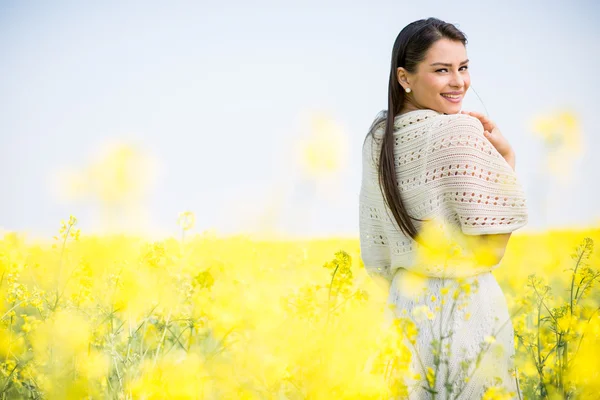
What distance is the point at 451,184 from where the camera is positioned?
1964mm

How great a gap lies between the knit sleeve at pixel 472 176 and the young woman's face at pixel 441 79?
193 mm

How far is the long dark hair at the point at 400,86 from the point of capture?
204 cm

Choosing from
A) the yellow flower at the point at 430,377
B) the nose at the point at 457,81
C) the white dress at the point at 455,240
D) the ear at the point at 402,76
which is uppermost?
the ear at the point at 402,76

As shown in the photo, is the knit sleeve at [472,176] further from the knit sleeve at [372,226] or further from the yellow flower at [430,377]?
the yellow flower at [430,377]

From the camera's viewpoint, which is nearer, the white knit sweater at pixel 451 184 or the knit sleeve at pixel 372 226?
the white knit sweater at pixel 451 184

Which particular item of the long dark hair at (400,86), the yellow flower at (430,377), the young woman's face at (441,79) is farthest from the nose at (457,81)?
the yellow flower at (430,377)

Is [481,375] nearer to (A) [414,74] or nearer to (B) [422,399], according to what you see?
(B) [422,399]

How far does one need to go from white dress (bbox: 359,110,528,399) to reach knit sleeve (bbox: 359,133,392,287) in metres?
0.15

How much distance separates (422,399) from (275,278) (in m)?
1.83

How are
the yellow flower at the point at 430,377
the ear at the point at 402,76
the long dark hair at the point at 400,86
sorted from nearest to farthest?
the yellow flower at the point at 430,377, the long dark hair at the point at 400,86, the ear at the point at 402,76

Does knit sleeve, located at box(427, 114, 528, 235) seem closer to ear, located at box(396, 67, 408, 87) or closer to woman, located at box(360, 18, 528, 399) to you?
woman, located at box(360, 18, 528, 399)

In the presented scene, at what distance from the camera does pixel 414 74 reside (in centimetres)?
217

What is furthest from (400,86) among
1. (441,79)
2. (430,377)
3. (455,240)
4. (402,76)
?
(430,377)

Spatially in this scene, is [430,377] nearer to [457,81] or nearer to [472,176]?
[472,176]
